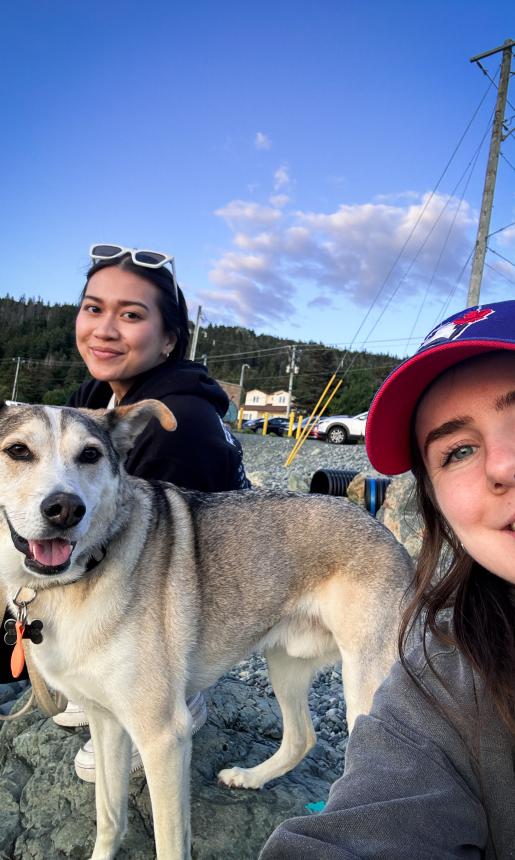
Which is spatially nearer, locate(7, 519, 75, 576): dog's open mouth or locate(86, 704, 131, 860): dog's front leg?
locate(7, 519, 75, 576): dog's open mouth

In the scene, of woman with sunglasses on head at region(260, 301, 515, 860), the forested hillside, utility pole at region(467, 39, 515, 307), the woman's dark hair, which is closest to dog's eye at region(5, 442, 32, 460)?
the woman's dark hair

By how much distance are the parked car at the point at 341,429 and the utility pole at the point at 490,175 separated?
15.8 metres

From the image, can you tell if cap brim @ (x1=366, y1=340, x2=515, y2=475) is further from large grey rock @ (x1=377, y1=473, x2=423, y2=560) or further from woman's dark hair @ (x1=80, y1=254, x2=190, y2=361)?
large grey rock @ (x1=377, y1=473, x2=423, y2=560)

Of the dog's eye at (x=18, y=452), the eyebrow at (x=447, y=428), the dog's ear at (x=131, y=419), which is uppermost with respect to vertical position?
the eyebrow at (x=447, y=428)

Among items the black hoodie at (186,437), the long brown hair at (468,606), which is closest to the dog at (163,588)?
the black hoodie at (186,437)

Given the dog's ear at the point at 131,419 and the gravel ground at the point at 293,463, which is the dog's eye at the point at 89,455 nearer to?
the dog's ear at the point at 131,419

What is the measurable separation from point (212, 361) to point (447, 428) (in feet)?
398

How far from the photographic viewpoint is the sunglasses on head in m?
4.43

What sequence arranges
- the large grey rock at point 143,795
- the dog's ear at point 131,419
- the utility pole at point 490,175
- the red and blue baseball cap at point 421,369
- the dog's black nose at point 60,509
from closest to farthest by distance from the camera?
the red and blue baseball cap at point 421,369 → the dog's black nose at point 60,509 → the large grey rock at point 143,795 → the dog's ear at point 131,419 → the utility pole at point 490,175

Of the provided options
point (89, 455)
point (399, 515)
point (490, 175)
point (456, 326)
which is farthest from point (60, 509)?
point (490, 175)

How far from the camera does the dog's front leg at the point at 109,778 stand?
303cm

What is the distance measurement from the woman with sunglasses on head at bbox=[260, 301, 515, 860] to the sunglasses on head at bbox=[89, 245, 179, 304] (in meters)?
3.26

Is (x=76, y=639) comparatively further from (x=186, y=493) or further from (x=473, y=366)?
(x=473, y=366)

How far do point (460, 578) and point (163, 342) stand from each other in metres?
3.39
